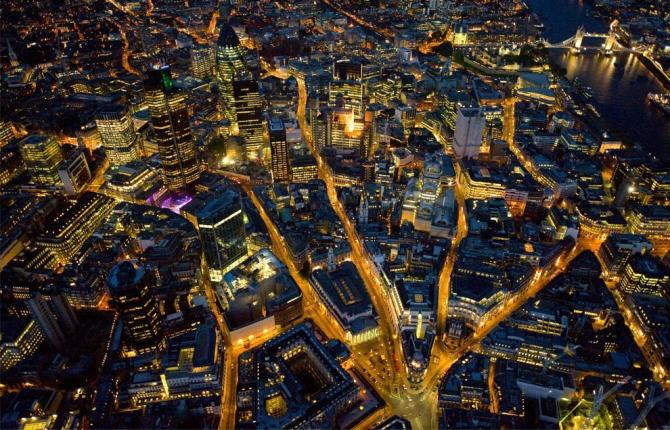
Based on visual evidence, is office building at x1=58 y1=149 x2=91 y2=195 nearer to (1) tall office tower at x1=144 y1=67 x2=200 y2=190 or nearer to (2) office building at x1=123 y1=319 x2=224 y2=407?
(1) tall office tower at x1=144 y1=67 x2=200 y2=190

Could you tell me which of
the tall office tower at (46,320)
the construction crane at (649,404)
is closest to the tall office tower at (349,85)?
the tall office tower at (46,320)

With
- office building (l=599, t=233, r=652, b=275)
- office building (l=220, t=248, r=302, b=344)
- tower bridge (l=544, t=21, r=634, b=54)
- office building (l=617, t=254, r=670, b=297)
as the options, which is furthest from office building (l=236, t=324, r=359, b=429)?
tower bridge (l=544, t=21, r=634, b=54)

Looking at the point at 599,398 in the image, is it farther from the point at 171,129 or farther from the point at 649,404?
the point at 171,129

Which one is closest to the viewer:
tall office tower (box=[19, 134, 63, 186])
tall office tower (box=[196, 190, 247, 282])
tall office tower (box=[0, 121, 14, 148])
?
tall office tower (box=[196, 190, 247, 282])

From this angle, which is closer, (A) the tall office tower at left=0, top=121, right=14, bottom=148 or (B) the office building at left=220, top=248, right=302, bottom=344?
(B) the office building at left=220, top=248, right=302, bottom=344

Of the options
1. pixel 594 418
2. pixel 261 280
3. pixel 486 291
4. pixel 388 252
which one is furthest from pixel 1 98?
pixel 594 418

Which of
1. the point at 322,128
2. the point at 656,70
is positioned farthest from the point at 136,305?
the point at 656,70

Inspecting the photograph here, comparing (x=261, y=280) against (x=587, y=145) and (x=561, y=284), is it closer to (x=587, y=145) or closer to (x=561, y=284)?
A: (x=561, y=284)

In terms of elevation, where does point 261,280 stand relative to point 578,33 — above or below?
below
